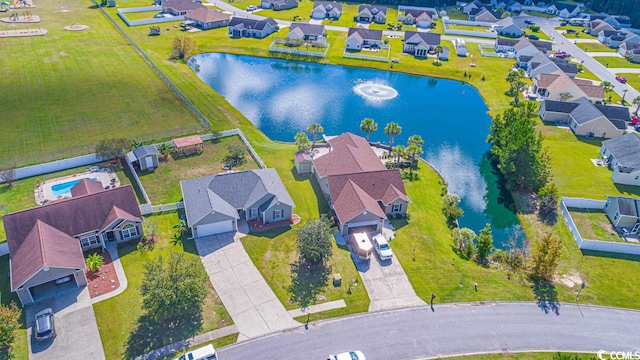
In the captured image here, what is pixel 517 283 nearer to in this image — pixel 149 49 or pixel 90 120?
pixel 90 120

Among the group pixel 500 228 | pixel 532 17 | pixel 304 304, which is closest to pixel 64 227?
pixel 304 304

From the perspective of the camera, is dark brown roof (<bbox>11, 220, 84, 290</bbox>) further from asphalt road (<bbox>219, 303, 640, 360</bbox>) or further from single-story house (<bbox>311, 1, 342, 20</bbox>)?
single-story house (<bbox>311, 1, 342, 20</bbox>)

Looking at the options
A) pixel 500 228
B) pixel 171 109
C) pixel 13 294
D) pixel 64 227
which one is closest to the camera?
pixel 13 294

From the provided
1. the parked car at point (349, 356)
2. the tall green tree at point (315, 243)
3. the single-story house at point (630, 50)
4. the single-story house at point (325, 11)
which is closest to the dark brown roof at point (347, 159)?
the tall green tree at point (315, 243)

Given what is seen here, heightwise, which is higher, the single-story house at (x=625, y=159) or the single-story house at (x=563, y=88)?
the single-story house at (x=563, y=88)

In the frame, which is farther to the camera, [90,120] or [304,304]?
[90,120]

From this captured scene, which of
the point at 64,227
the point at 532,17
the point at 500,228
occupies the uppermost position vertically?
the point at 532,17

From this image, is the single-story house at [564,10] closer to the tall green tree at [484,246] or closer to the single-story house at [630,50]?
the single-story house at [630,50]
